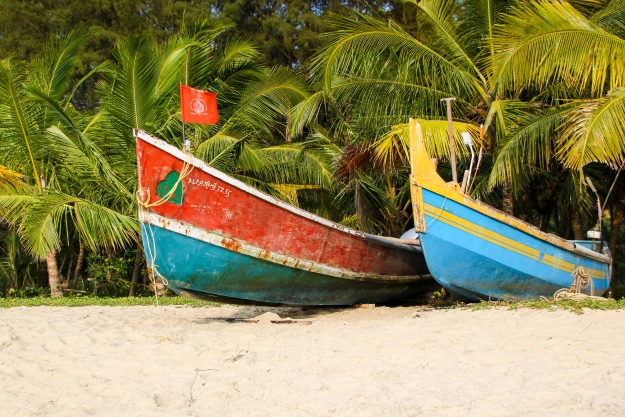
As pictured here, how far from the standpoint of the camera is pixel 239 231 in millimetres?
8227

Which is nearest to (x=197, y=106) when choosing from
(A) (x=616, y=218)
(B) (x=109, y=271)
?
(B) (x=109, y=271)

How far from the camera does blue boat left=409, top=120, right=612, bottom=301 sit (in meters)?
8.59

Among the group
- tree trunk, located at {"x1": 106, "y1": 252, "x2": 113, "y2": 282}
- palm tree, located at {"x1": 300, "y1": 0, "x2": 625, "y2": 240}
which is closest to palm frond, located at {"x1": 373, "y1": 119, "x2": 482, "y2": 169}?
palm tree, located at {"x1": 300, "y1": 0, "x2": 625, "y2": 240}

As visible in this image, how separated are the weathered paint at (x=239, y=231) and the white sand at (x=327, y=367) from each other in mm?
768

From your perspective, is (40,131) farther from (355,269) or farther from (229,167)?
(355,269)

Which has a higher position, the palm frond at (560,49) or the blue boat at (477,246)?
the palm frond at (560,49)

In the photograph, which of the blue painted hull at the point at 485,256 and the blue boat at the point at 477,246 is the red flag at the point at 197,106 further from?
the blue painted hull at the point at 485,256

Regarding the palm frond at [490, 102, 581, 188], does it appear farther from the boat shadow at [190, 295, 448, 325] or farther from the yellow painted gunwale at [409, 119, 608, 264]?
the boat shadow at [190, 295, 448, 325]

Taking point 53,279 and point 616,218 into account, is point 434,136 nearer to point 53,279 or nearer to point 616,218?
point 616,218

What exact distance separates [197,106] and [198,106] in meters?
0.02

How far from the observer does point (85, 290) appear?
48.6ft

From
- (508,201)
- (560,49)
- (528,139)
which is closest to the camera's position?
(560,49)

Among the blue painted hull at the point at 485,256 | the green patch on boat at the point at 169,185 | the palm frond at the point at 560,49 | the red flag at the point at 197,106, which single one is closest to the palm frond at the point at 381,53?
the palm frond at the point at 560,49

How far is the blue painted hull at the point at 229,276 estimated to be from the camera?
316 inches
